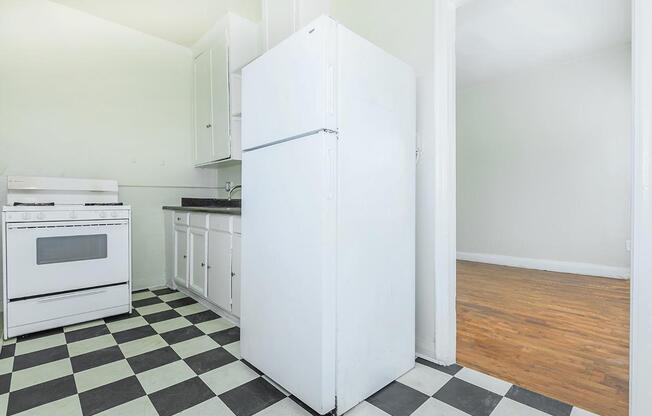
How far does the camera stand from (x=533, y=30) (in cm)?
324

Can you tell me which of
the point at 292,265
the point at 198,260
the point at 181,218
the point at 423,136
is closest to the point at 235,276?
the point at 198,260

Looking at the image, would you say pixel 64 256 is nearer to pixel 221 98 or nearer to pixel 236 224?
pixel 236 224

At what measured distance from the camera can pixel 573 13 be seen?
2967 millimetres

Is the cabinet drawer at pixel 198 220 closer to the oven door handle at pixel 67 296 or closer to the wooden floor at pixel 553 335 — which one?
the oven door handle at pixel 67 296

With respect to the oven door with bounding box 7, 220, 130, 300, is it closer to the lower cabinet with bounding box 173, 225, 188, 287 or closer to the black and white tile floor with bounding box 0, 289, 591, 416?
the black and white tile floor with bounding box 0, 289, 591, 416

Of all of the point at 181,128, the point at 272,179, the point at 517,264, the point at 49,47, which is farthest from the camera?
the point at 517,264

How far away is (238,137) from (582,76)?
162 inches

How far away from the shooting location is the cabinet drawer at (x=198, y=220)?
260cm

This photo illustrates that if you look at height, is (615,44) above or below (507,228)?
above

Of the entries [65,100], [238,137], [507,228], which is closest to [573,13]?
[507,228]

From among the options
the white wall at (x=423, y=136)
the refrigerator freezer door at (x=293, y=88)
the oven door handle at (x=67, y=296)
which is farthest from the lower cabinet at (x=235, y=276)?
the white wall at (x=423, y=136)

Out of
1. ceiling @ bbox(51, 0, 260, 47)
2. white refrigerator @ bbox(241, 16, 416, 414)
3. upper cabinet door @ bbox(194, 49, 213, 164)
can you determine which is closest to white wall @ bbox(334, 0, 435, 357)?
white refrigerator @ bbox(241, 16, 416, 414)

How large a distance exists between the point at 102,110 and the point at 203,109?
904 millimetres

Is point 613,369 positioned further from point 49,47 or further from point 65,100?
point 49,47
